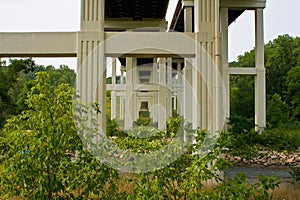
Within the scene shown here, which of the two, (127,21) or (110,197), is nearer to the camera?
(110,197)

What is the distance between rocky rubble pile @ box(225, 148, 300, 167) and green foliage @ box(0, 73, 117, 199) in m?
8.29

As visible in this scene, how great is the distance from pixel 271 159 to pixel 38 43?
28.3 ft

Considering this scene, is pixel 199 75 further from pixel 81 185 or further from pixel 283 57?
pixel 283 57

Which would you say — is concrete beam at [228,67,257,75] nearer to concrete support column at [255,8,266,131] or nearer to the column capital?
concrete support column at [255,8,266,131]

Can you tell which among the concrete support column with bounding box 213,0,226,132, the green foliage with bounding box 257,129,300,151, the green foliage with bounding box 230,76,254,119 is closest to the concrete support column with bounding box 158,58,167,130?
the green foliage with bounding box 230,76,254,119

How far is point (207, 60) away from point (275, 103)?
14209mm

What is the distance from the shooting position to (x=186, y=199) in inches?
178

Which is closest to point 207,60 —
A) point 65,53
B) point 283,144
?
point 65,53

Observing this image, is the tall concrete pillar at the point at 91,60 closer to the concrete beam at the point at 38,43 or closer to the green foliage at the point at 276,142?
the concrete beam at the point at 38,43

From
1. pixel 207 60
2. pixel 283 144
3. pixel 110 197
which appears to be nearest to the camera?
pixel 110 197

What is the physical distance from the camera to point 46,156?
4.32 m

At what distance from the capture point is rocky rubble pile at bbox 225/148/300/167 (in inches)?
482

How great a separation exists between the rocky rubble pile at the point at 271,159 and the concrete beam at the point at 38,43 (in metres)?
6.54

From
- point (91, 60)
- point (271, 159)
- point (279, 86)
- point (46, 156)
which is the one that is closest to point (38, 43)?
point (91, 60)
